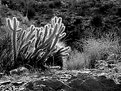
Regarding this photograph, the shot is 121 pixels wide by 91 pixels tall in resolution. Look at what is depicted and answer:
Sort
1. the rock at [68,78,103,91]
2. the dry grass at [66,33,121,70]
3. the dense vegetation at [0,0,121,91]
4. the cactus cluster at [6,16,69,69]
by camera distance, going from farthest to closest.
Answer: the dry grass at [66,33,121,70] < the cactus cluster at [6,16,69,69] < the dense vegetation at [0,0,121,91] < the rock at [68,78,103,91]

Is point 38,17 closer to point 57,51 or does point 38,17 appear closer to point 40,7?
point 40,7

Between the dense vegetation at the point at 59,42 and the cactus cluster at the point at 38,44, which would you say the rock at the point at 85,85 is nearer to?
the dense vegetation at the point at 59,42

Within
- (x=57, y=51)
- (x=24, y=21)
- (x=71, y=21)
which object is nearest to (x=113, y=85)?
(x=57, y=51)

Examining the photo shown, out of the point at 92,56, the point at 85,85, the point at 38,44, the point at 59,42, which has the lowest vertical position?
the point at 59,42

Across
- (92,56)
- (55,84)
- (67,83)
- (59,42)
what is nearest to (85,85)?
(67,83)

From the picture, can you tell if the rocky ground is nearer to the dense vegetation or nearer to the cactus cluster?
the dense vegetation

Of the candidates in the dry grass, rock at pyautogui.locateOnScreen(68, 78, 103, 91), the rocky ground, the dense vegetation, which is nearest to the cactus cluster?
the dense vegetation

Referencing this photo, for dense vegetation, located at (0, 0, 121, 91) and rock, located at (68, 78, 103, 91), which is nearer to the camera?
rock, located at (68, 78, 103, 91)

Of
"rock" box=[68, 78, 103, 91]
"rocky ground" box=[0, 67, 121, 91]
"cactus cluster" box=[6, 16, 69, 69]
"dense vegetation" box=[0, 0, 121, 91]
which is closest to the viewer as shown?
"rocky ground" box=[0, 67, 121, 91]

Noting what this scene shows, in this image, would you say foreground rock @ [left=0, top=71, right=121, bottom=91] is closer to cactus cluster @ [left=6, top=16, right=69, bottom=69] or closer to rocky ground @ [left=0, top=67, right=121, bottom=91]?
rocky ground @ [left=0, top=67, right=121, bottom=91]

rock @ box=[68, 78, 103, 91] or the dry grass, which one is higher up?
rock @ box=[68, 78, 103, 91]

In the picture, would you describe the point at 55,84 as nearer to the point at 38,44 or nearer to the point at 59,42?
the point at 38,44

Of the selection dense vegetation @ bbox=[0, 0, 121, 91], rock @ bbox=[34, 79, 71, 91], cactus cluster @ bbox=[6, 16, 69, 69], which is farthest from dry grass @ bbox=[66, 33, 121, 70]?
rock @ bbox=[34, 79, 71, 91]

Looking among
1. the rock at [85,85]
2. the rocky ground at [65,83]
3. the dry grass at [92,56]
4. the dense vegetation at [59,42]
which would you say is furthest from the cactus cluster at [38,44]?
the rock at [85,85]
